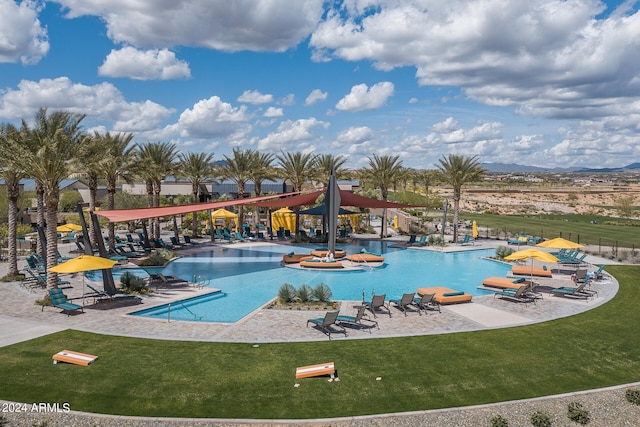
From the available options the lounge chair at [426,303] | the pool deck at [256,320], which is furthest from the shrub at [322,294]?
the lounge chair at [426,303]

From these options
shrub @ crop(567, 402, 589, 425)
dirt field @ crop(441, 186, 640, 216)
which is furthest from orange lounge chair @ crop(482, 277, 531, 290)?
dirt field @ crop(441, 186, 640, 216)

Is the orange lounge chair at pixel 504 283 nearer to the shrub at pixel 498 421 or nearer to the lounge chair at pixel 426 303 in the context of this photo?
the lounge chair at pixel 426 303

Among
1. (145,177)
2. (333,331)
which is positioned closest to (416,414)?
(333,331)

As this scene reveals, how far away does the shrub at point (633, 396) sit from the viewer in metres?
9.07

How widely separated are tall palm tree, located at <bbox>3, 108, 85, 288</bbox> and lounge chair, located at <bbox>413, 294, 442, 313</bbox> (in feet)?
41.4

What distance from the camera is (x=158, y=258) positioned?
80.8 ft

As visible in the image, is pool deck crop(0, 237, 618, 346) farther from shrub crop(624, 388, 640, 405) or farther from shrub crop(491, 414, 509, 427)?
shrub crop(491, 414, 509, 427)

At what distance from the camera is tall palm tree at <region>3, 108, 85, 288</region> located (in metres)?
15.6

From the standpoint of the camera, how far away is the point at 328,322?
43.0 feet

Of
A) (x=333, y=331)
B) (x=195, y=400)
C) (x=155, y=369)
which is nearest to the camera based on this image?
(x=195, y=400)

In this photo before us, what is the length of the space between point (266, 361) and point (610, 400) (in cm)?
736

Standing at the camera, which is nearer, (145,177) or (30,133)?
(30,133)

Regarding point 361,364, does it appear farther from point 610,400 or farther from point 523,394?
point 610,400

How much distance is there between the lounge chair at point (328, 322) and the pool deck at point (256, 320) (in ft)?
0.80
